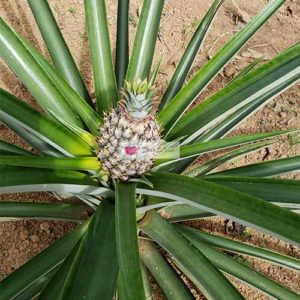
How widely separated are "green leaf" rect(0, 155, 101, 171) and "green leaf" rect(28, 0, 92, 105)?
36cm

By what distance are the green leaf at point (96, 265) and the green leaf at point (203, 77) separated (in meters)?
0.29

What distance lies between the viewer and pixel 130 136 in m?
1.05

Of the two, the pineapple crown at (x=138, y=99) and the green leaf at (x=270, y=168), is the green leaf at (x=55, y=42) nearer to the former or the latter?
the pineapple crown at (x=138, y=99)

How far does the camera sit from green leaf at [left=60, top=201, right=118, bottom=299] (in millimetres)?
889

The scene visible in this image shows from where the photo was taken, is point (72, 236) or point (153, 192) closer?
point (153, 192)

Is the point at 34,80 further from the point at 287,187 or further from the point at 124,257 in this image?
the point at 287,187

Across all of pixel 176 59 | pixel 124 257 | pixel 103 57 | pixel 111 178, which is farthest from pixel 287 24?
pixel 124 257

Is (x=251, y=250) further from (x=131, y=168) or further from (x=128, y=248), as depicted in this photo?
(x=128, y=248)

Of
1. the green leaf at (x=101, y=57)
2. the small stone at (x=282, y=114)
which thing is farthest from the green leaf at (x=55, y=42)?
the small stone at (x=282, y=114)

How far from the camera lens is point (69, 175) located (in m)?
1.04

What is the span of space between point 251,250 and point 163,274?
277mm

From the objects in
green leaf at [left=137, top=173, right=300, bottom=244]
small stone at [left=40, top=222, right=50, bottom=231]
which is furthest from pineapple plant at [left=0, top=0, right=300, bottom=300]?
small stone at [left=40, top=222, right=50, bottom=231]

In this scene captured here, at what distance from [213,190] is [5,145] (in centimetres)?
64

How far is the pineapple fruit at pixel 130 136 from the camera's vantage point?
1024 millimetres
